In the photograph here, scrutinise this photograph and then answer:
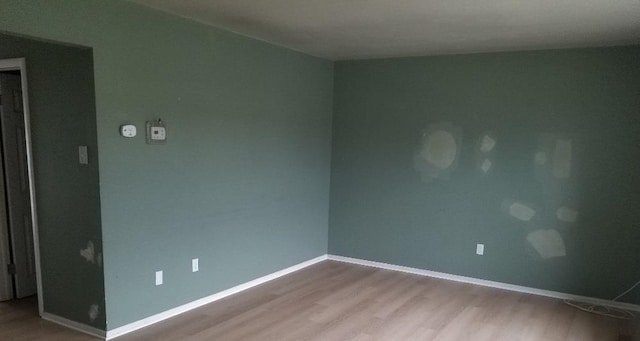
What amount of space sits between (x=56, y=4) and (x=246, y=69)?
167 cm

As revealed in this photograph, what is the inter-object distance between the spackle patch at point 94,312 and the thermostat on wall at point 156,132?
122cm

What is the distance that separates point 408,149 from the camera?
4816 millimetres

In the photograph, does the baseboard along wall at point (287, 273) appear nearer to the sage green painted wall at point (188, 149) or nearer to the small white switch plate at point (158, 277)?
the sage green painted wall at point (188, 149)

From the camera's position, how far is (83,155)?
2.96 metres

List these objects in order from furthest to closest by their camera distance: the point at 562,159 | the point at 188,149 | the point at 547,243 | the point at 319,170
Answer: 1. the point at 319,170
2. the point at 547,243
3. the point at 562,159
4. the point at 188,149

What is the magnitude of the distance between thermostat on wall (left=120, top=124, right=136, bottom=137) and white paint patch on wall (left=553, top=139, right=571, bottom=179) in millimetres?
3737

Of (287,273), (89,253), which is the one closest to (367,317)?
(287,273)

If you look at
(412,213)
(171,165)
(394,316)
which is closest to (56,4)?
(171,165)

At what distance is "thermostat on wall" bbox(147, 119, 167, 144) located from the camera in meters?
3.18

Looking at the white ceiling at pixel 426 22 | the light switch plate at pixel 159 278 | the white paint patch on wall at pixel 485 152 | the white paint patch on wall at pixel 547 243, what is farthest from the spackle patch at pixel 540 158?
the light switch plate at pixel 159 278

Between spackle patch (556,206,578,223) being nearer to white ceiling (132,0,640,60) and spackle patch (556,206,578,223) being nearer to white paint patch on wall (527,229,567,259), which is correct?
white paint patch on wall (527,229,567,259)

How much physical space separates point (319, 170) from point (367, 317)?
6.62 feet

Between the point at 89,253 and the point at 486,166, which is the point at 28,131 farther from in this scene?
Result: the point at 486,166

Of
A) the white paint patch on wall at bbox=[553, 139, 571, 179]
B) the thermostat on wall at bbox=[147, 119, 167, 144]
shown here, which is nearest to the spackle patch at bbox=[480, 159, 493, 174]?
the white paint patch on wall at bbox=[553, 139, 571, 179]
